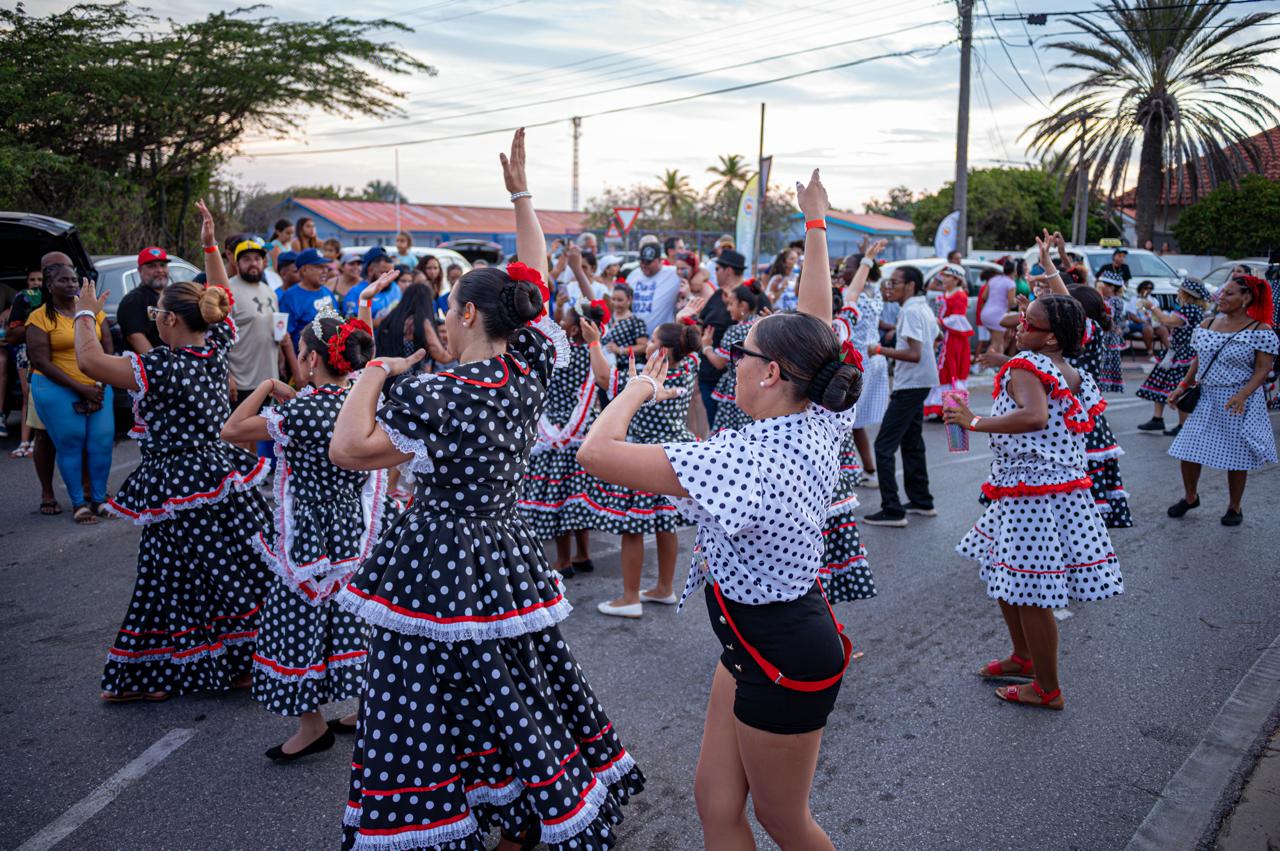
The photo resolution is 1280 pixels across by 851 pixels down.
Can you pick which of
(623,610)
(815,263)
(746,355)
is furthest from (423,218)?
(746,355)

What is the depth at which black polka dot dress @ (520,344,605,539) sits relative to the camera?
6492mm

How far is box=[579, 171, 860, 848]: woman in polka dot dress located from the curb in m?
1.78

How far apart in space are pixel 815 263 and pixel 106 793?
11.3 feet

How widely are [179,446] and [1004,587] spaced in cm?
409

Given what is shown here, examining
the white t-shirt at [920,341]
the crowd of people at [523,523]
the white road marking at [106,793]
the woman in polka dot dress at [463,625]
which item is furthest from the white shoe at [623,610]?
the white t-shirt at [920,341]

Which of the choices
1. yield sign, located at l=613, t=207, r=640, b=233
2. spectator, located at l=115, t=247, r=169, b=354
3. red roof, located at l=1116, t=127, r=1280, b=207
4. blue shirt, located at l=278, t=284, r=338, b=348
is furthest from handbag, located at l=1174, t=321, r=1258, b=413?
red roof, located at l=1116, t=127, r=1280, b=207

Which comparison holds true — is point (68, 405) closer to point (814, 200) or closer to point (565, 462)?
point (565, 462)

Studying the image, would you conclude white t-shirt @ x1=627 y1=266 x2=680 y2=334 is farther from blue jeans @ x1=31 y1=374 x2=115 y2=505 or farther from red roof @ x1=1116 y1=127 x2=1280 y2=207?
red roof @ x1=1116 y1=127 x2=1280 y2=207

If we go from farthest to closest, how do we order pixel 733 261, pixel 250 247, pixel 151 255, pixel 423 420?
1. pixel 250 247
2. pixel 733 261
3. pixel 151 255
4. pixel 423 420

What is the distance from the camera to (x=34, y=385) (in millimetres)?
7707

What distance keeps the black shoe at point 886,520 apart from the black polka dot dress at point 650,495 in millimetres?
2319

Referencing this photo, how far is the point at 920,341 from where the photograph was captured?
7.75 metres

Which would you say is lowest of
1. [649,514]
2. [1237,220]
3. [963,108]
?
[649,514]

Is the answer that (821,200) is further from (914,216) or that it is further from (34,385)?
(914,216)
